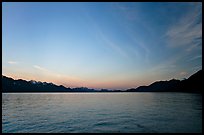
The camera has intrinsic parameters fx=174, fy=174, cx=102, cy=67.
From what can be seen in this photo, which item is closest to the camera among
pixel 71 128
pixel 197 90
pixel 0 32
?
pixel 0 32

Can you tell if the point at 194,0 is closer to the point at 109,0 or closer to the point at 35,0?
the point at 109,0

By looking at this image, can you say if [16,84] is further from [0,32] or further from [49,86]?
[0,32]

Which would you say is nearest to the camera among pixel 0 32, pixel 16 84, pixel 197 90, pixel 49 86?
pixel 0 32

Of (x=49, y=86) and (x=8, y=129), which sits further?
(x=49, y=86)

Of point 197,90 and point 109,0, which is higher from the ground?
point 109,0

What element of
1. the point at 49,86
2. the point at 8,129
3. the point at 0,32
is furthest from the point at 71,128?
the point at 49,86

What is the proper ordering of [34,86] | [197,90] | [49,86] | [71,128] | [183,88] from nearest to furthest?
[71,128] < [197,90] < [183,88] < [34,86] < [49,86]

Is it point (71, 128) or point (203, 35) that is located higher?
point (203, 35)

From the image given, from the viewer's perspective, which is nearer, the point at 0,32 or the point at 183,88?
the point at 0,32

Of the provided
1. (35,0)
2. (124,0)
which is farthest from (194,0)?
(35,0)
